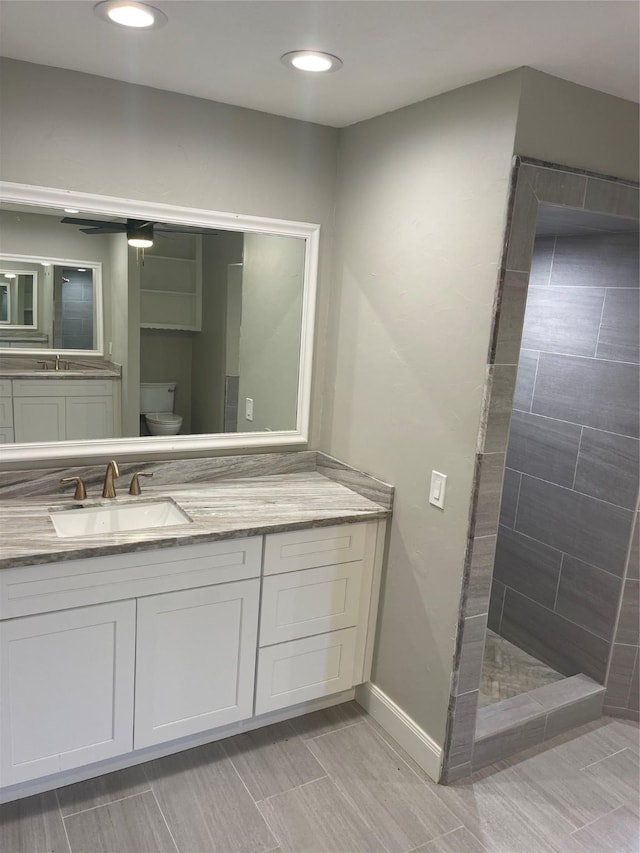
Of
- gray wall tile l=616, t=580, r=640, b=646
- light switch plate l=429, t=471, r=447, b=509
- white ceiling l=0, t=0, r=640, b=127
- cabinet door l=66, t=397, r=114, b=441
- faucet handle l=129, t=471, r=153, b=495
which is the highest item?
white ceiling l=0, t=0, r=640, b=127

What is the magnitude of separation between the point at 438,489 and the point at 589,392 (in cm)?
96

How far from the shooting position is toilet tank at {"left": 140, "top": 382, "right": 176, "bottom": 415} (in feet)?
8.16

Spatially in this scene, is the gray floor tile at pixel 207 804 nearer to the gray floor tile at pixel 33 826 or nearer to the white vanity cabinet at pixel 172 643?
the white vanity cabinet at pixel 172 643

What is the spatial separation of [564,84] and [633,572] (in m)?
1.81

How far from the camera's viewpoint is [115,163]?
7.33 feet

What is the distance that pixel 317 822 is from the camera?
2.04m

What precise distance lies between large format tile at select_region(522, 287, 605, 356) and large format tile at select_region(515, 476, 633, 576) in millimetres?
631

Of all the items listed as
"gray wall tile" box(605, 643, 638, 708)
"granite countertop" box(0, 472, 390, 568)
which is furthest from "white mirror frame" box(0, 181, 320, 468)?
"gray wall tile" box(605, 643, 638, 708)

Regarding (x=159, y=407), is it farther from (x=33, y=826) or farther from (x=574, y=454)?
(x=574, y=454)

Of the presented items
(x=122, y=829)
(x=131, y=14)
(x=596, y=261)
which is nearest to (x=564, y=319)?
(x=596, y=261)

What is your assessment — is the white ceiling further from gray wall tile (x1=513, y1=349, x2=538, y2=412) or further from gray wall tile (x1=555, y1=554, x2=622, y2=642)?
gray wall tile (x1=555, y1=554, x2=622, y2=642)

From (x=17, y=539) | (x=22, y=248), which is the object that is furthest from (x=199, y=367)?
(x=17, y=539)

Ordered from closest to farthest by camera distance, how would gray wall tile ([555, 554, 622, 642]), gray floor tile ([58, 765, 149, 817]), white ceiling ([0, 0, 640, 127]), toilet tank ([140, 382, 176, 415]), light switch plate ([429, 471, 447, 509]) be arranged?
1. white ceiling ([0, 0, 640, 127])
2. gray floor tile ([58, 765, 149, 817])
3. light switch plate ([429, 471, 447, 509])
4. toilet tank ([140, 382, 176, 415])
5. gray wall tile ([555, 554, 622, 642])

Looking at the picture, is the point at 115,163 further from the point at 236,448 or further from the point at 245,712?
the point at 245,712
